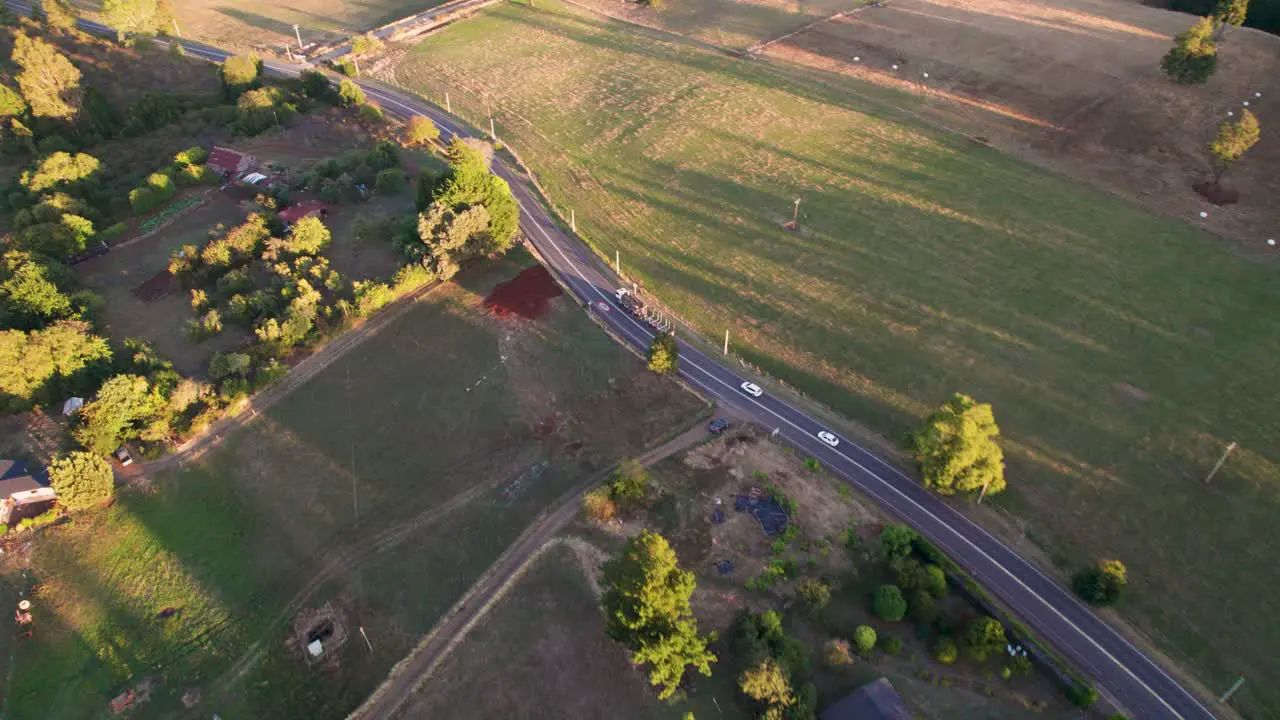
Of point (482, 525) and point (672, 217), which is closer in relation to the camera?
point (482, 525)

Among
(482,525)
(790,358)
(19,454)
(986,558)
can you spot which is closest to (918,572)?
(986,558)

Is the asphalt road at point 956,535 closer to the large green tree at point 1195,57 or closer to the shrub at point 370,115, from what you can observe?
the shrub at point 370,115

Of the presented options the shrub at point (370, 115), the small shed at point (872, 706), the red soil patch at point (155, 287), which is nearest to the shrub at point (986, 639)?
the small shed at point (872, 706)

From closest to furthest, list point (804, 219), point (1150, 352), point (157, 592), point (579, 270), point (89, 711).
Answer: point (89, 711), point (157, 592), point (1150, 352), point (579, 270), point (804, 219)

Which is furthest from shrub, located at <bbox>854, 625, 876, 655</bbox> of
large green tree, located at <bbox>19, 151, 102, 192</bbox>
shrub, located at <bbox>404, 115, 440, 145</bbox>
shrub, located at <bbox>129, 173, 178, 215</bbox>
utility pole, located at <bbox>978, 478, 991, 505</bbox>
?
large green tree, located at <bbox>19, 151, 102, 192</bbox>

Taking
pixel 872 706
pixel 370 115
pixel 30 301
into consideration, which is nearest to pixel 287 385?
pixel 30 301

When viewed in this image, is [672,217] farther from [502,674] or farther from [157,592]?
[157,592]

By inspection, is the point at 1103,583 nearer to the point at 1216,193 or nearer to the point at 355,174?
the point at 1216,193
